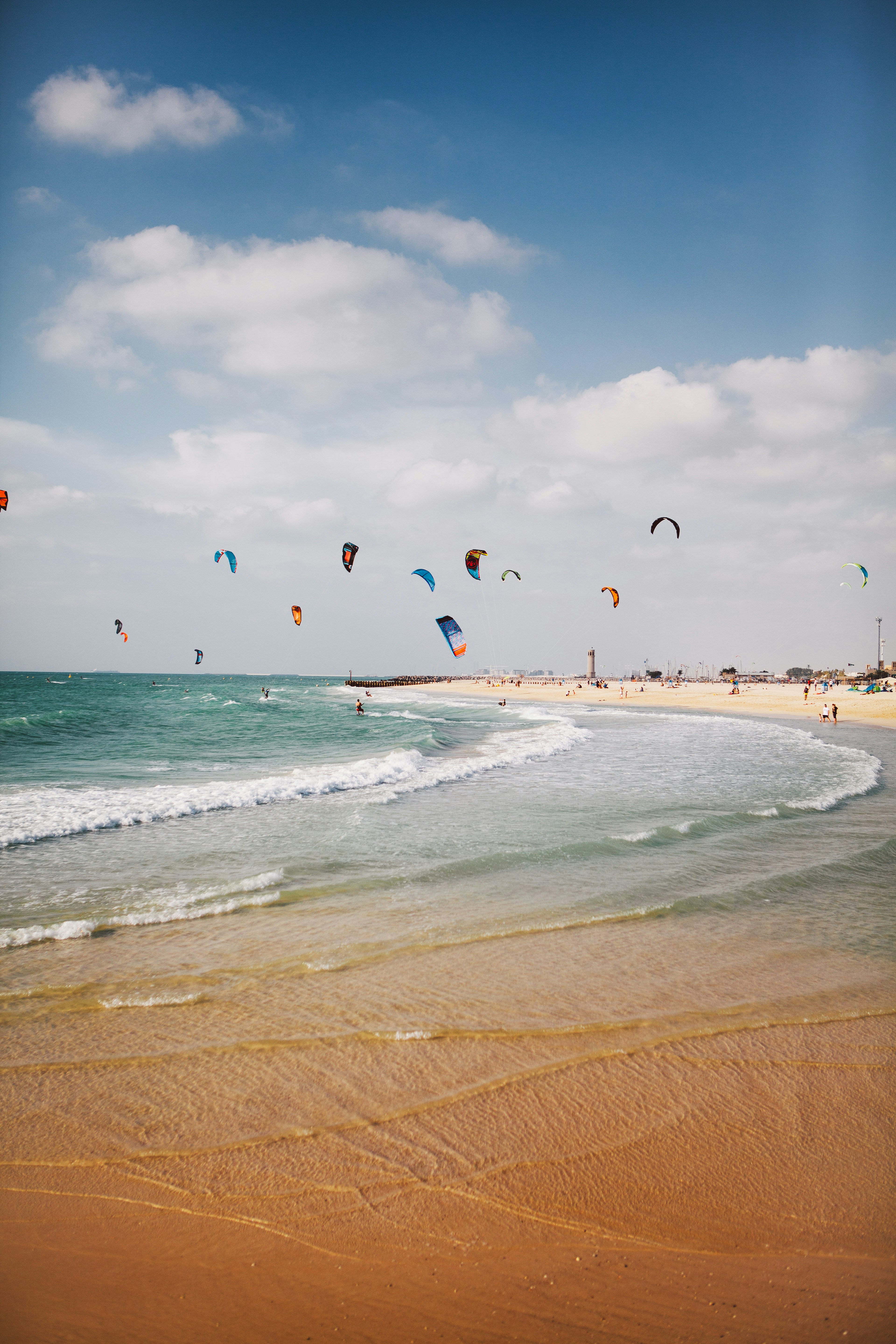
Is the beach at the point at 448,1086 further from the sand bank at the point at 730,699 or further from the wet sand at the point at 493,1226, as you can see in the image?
the sand bank at the point at 730,699

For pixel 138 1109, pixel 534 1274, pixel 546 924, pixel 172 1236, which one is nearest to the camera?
pixel 534 1274

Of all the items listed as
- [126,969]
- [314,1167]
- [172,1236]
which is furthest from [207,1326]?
[126,969]

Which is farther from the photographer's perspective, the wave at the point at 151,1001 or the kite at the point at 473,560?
the kite at the point at 473,560

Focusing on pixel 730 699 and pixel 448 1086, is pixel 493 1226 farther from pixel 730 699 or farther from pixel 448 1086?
pixel 730 699

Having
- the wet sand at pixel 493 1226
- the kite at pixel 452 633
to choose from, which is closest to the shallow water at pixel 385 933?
the wet sand at pixel 493 1226

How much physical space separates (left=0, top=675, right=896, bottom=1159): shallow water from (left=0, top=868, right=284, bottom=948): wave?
0.12 feet

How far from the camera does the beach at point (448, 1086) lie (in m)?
2.49

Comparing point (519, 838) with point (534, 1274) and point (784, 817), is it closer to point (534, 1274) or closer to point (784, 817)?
point (784, 817)

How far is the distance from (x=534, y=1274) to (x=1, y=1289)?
2.05 meters

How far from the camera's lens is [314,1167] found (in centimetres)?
305

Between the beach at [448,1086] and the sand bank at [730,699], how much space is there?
102 ft

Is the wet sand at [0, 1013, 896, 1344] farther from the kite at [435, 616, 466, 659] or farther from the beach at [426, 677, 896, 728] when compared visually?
the beach at [426, 677, 896, 728]

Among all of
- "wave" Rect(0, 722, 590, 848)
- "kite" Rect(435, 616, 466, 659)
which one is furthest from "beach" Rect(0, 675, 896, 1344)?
Answer: "kite" Rect(435, 616, 466, 659)

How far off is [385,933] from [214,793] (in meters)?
8.13
